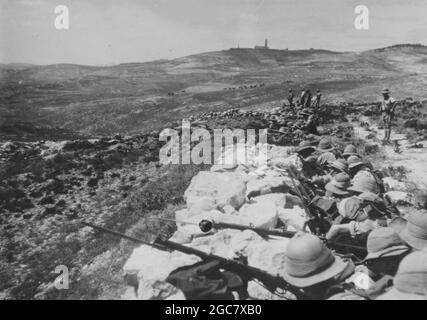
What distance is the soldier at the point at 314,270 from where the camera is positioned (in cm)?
463

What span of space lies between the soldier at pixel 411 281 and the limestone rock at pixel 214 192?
3815mm

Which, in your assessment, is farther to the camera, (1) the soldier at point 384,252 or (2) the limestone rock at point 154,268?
(2) the limestone rock at point 154,268

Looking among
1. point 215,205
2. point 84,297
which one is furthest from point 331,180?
point 84,297

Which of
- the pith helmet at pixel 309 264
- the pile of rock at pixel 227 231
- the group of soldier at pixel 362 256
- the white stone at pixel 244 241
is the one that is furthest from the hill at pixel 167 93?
the pith helmet at pixel 309 264

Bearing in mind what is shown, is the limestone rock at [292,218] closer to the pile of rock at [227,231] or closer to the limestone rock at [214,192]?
the pile of rock at [227,231]

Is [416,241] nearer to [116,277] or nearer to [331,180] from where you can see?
[331,180]

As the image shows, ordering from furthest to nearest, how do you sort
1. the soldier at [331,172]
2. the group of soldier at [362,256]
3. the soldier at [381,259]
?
1. the soldier at [331,172]
2. the soldier at [381,259]
3. the group of soldier at [362,256]

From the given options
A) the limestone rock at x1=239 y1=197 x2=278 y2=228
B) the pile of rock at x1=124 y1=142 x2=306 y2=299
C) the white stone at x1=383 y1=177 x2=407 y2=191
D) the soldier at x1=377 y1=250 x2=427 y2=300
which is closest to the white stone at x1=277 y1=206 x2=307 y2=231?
the pile of rock at x1=124 y1=142 x2=306 y2=299

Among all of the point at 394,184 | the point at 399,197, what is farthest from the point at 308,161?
the point at 399,197

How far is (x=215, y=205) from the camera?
761 cm

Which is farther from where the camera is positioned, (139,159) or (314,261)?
(139,159)

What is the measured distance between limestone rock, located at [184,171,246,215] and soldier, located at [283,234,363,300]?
2932 mm

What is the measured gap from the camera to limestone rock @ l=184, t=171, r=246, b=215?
25.0 feet
